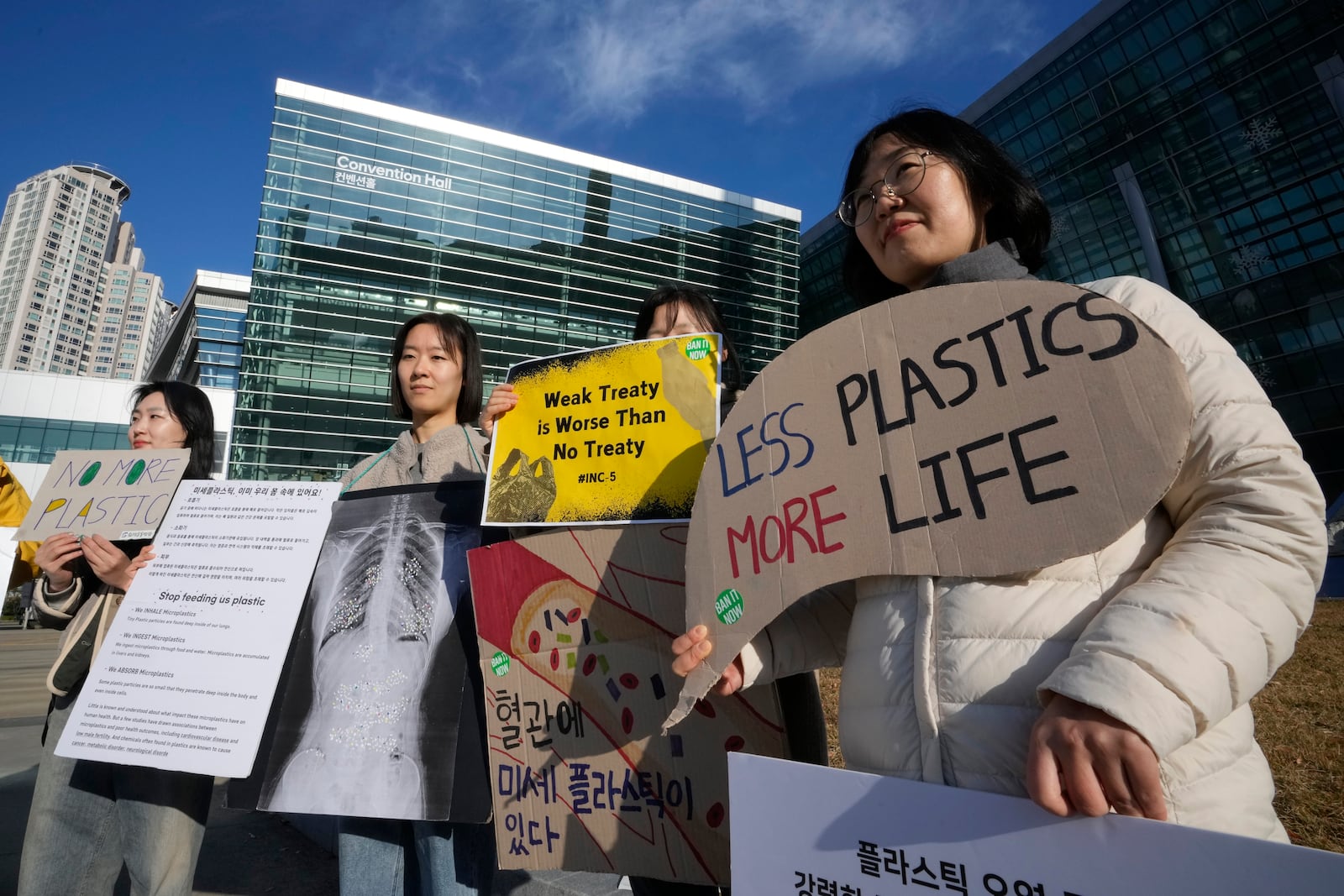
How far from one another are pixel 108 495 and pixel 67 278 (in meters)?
136

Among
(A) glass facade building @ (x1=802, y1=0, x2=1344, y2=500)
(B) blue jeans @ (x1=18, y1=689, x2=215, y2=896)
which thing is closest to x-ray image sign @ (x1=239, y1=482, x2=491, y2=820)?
(B) blue jeans @ (x1=18, y1=689, x2=215, y2=896)

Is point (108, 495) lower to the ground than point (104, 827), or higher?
higher

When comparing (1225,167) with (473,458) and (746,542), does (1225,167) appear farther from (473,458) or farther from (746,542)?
(746,542)

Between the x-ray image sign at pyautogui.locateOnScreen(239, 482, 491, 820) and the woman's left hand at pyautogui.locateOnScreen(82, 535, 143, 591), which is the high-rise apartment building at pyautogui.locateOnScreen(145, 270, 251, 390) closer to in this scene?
the woman's left hand at pyautogui.locateOnScreen(82, 535, 143, 591)

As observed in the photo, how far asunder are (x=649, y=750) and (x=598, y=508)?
51 cm

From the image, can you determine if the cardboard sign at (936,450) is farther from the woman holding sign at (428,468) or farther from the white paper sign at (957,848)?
the woman holding sign at (428,468)

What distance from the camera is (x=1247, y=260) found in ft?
78.0

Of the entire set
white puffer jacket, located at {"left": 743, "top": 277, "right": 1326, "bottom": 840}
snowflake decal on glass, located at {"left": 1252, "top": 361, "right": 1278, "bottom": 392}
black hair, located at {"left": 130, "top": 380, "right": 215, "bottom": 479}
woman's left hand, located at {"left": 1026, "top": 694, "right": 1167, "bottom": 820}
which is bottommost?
woman's left hand, located at {"left": 1026, "top": 694, "right": 1167, "bottom": 820}

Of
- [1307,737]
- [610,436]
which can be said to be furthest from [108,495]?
[1307,737]

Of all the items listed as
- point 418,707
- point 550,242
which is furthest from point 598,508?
point 550,242

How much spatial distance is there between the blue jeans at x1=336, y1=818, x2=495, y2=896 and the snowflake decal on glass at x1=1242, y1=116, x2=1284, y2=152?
3061 centimetres

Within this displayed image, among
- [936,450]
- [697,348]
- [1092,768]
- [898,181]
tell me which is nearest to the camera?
[1092,768]

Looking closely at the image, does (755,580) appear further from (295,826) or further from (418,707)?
(295,826)

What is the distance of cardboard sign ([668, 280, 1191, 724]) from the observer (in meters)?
0.80
